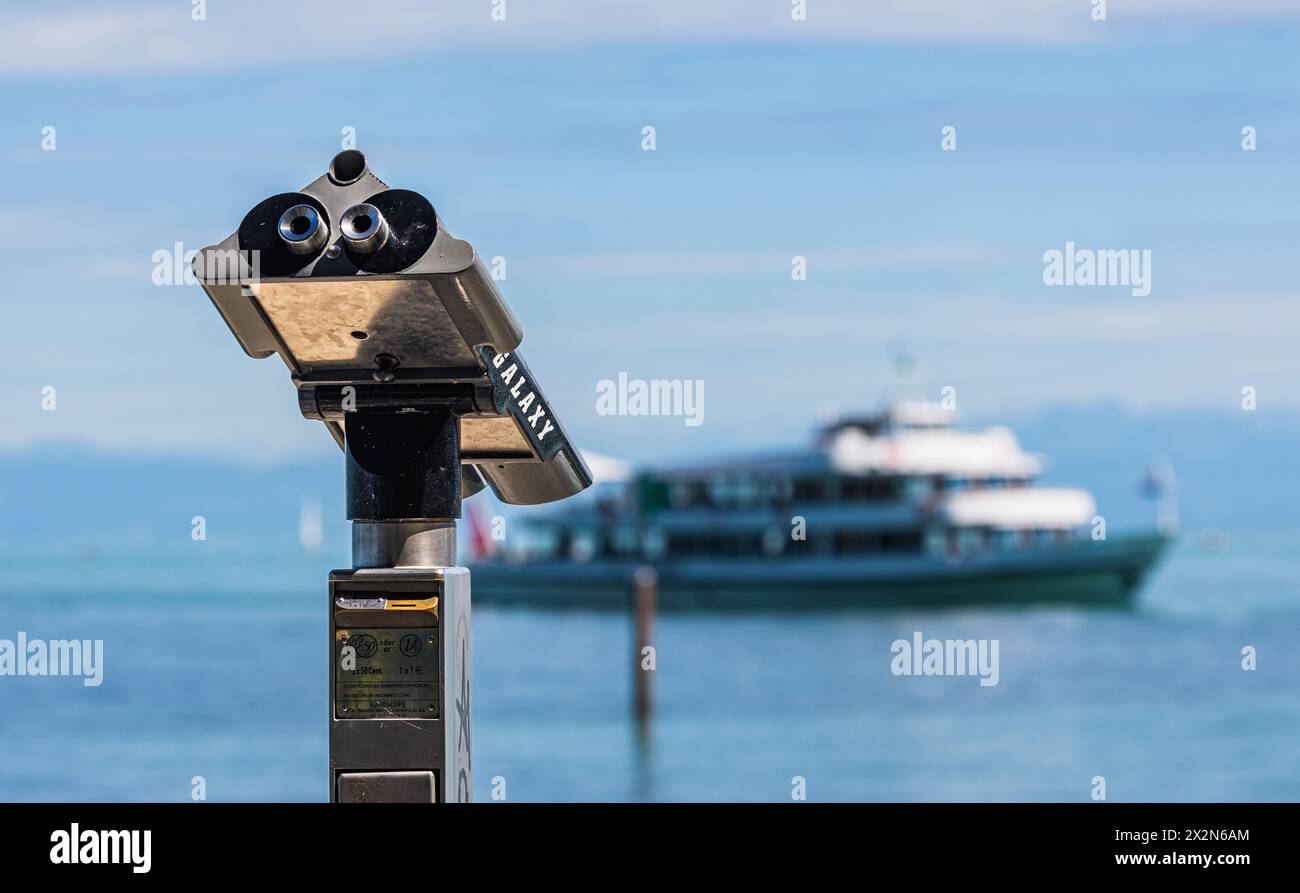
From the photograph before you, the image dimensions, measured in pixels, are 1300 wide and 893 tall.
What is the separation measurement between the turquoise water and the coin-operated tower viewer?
30.3m

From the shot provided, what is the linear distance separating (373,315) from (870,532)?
78.6 metres

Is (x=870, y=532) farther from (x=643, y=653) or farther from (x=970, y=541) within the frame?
(x=643, y=653)

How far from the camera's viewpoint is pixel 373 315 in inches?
159

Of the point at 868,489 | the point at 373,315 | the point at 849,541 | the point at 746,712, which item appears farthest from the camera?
the point at 849,541

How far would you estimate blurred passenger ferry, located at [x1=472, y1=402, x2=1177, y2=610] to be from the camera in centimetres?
8000

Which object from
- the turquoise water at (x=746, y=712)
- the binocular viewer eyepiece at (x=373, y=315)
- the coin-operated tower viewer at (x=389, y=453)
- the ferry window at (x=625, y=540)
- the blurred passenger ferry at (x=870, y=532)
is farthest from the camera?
the ferry window at (x=625, y=540)

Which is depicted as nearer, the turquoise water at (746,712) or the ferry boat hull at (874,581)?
the turquoise water at (746,712)

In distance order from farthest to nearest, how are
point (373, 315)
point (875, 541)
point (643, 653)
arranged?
point (875, 541) < point (643, 653) < point (373, 315)

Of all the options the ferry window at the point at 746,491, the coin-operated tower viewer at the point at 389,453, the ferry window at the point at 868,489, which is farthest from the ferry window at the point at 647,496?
the coin-operated tower viewer at the point at 389,453

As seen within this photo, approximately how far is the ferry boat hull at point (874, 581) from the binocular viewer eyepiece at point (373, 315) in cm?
→ 7627

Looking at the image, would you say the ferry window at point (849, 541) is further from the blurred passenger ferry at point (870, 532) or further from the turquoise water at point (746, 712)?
the turquoise water at point (746, 712)

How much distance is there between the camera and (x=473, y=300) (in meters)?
3.91

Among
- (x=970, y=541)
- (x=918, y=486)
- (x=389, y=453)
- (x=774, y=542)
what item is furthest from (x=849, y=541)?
(x=389, y=453)

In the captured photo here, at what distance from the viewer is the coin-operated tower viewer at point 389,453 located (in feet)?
13.1
